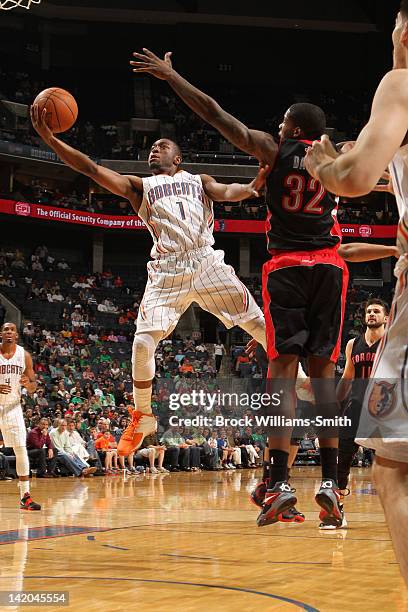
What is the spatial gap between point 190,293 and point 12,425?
12.6 ft

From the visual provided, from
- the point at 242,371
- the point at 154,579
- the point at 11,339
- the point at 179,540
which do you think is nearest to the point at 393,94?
the point at 154,579

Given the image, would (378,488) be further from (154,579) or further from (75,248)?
(75,248)

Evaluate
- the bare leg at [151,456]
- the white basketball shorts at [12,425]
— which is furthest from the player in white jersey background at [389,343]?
the bare leg at [151,456]

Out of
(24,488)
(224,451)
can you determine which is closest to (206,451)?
(224,451)

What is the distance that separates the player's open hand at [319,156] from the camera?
263 cm

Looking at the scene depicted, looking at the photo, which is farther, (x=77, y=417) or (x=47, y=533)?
(x=77, y=417)

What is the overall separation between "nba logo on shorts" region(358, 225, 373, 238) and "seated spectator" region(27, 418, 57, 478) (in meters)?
19.8

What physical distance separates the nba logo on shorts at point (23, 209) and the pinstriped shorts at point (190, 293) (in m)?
24.0

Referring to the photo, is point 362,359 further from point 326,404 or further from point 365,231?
point 365,231

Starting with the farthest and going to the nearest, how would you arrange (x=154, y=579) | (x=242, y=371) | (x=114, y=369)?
(x=242, y=371), (x=114, y=369), (x=154, y=579)

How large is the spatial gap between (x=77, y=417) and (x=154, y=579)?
45.0ft

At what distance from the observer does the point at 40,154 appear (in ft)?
97.7

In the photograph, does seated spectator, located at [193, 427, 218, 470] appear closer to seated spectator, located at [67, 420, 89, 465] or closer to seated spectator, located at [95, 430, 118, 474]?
seated spectator, located at [95, 430, 118, 474]

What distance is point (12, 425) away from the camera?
9.60 meters
